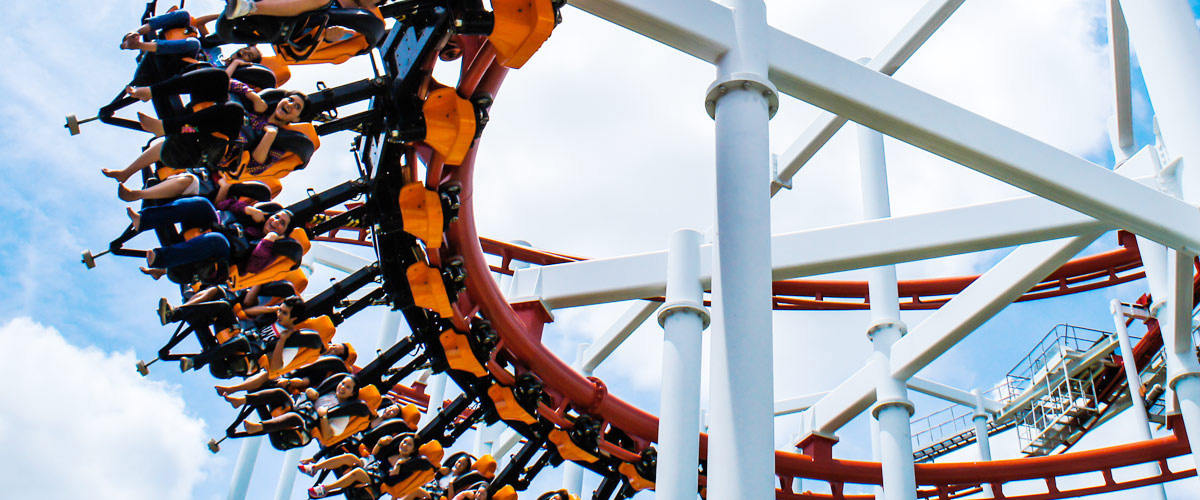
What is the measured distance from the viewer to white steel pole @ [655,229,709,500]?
199 inches

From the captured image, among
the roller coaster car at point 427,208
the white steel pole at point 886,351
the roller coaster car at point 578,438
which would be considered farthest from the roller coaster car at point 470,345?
the white steel pole at point 886,351

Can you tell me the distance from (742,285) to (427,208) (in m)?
2.34

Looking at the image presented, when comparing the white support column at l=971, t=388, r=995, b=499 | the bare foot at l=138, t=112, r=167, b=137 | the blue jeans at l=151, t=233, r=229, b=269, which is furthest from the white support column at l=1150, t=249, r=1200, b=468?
the white support column at l=971, t=388, r=995, b=499

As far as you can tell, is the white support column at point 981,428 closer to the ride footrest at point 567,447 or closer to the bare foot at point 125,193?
the ride footrest at point 567,447

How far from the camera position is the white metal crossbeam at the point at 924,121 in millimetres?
3559

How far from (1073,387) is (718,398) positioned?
→ 10088mm

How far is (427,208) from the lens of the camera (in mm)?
5066

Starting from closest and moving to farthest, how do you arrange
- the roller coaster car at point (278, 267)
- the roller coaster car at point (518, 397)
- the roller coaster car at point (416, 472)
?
the roller coaster car at point (278, 267)
the roller coaster car at point (518, 397)
the roller coaster car at point (416, 472)

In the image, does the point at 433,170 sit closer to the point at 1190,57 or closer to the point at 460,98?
the point at 460,98

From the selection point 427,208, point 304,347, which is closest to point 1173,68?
point 427,208

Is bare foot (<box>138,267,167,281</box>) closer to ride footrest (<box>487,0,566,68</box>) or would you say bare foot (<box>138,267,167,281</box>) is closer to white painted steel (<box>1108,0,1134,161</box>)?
ride footrest (<box>487,0,566,68</box>)

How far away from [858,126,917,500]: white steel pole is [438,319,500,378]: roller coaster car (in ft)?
7.45

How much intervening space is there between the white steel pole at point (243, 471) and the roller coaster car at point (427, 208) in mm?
5159

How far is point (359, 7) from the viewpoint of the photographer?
13.2 ft
